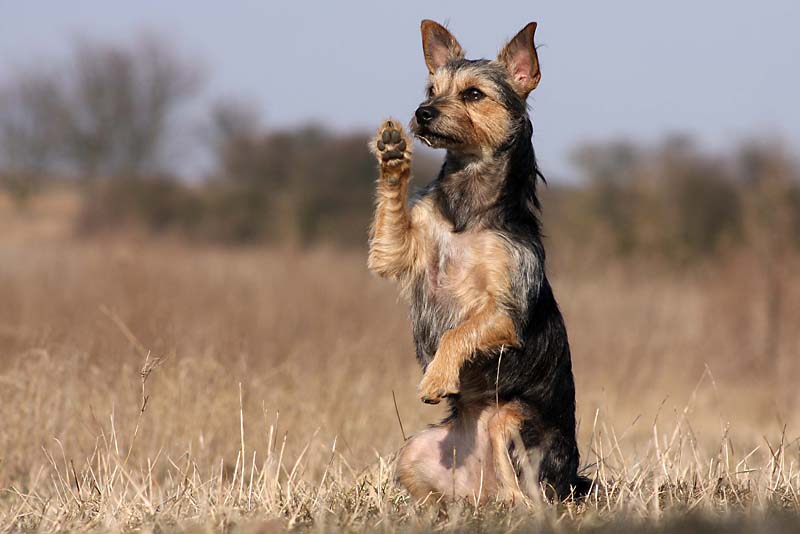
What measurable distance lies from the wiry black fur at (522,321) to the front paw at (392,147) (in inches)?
16.3

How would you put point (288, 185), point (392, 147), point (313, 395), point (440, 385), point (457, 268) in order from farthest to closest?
point (288, 185) → point (313, 395) → point (457, 268) → point (392, 147) → point (440, 385)

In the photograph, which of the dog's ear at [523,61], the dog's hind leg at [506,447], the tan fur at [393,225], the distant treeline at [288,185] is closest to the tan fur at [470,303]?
the tan fur at [393,225]

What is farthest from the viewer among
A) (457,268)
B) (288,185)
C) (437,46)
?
(288,185)

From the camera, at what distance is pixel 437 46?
540 cm

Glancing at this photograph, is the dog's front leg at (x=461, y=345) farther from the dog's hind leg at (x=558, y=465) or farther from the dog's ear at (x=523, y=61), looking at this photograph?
the dog's ear at (x=523, y=61)

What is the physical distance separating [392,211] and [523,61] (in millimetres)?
1119

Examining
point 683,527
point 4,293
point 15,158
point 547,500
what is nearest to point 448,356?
point 547,500

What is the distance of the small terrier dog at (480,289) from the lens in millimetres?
4703

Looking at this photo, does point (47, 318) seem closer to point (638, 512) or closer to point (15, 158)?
point (638, 512)

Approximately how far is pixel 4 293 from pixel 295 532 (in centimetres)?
819

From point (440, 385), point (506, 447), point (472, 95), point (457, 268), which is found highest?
point (472, 95)

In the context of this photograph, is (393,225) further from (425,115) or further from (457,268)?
(425,115)

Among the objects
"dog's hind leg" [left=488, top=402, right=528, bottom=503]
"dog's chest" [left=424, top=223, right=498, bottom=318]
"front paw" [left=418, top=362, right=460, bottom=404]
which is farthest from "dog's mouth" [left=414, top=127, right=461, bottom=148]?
"dog's hind leg" [left=488, top=402, right=528, bottom=503]

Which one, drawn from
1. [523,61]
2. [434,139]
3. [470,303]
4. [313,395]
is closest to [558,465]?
[470,303]
